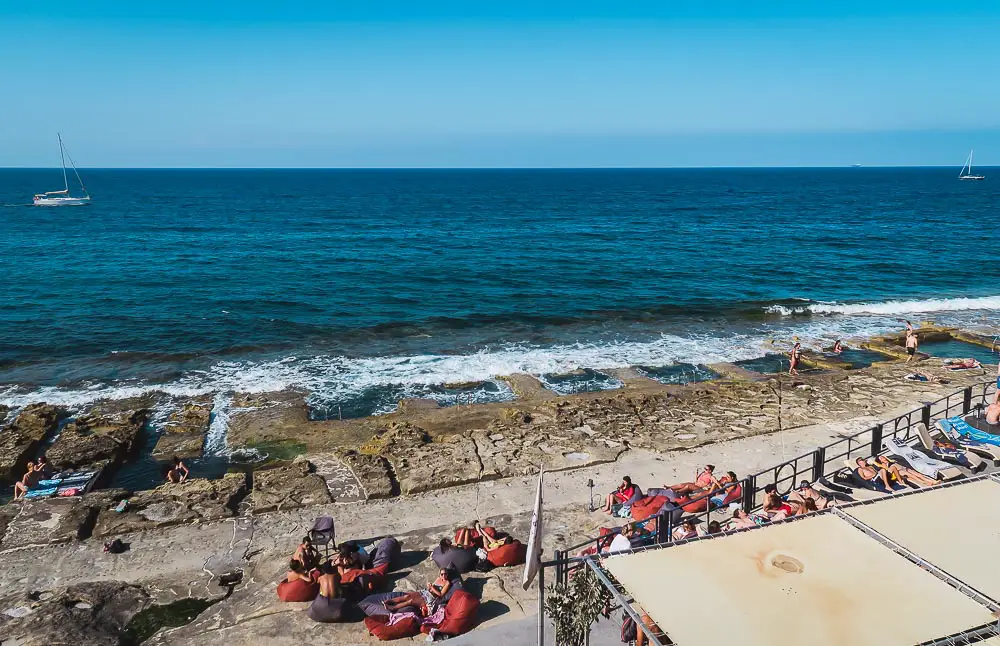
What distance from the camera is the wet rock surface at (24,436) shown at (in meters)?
17.0

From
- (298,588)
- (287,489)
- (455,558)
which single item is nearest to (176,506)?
(287,489)

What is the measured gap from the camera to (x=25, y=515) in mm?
13812

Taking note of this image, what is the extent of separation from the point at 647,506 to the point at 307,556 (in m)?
6.66

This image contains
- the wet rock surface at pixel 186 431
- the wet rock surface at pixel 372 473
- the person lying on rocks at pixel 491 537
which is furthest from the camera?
the wet rock surface at pixel 186 431

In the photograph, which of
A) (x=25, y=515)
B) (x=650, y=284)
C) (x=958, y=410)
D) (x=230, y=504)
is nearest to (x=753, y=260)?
(x=650, y=284)

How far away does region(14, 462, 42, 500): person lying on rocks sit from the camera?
50.0ft

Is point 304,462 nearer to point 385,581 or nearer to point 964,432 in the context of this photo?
point 385,581

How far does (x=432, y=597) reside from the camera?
1056 centimetres

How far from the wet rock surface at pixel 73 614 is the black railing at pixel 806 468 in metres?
7.48

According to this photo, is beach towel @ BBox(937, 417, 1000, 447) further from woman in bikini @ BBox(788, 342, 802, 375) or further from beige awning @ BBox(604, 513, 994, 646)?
woman in bikini @ BBox(788, 342, 802, 375)

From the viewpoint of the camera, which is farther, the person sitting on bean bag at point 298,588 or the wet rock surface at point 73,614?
the person sitting on bean bag at point 298,588

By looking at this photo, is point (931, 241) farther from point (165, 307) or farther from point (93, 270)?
point (93, 270)

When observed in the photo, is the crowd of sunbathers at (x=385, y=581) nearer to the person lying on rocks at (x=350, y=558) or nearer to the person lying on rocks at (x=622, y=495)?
the person lying on rocks at (x=350, y=558)

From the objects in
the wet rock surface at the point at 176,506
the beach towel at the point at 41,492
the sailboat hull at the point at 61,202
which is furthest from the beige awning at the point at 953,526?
the sailboat hull at the point at 61,202
